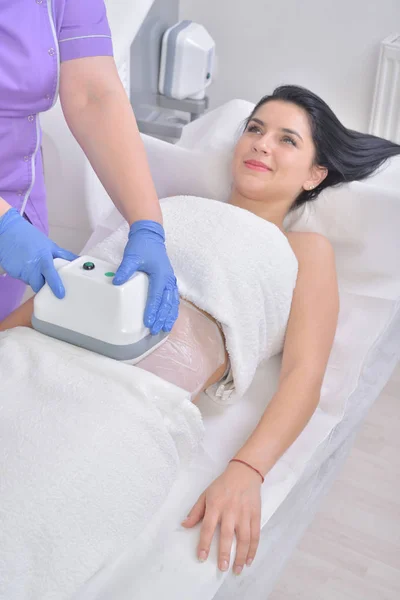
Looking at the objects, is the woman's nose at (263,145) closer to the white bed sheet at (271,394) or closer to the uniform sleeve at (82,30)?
the white bed sheet at (271,394)

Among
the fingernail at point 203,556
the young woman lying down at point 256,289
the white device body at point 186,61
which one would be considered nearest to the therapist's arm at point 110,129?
the young woman lying down at point 256,289

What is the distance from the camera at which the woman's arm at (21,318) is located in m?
1.48

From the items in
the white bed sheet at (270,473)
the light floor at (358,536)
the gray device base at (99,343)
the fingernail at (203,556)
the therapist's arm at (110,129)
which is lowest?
the light floor at (358,536)

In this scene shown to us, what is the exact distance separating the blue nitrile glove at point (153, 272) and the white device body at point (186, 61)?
144 centimetres

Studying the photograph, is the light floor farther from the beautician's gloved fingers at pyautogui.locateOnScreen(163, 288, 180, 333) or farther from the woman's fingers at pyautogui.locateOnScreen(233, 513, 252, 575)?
the beautician's gloved fingers at pyautogui.locateOnScreen(163, 288, 180, 333)

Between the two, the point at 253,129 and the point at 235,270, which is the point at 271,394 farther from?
the point at 253,129

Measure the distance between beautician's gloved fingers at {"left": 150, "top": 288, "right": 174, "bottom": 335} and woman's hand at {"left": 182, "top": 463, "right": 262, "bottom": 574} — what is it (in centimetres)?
26

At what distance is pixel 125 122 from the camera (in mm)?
1505

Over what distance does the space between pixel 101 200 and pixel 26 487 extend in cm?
110

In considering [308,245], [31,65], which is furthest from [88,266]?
[308,245]

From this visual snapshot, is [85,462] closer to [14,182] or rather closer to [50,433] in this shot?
[50,433]

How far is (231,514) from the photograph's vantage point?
3.99 ft

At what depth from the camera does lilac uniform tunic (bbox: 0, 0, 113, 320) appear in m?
1.34

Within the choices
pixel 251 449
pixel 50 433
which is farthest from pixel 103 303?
pixel 251 449
